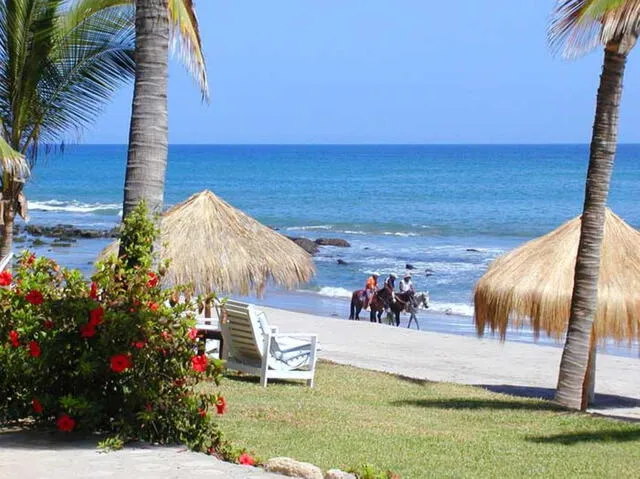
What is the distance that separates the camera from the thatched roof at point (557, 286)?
12453 mm

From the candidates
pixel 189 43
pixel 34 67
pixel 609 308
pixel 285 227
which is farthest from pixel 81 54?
pixel 285 227

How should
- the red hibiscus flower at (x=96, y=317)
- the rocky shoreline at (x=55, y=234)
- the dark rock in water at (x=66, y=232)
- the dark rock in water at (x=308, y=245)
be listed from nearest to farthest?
the red hibiscus flower at (x=96, y=317) < the rocky shoreline at (x=55, y=234) < the dark rock in water at (x=308, y=245) < the dark rock in water at (x=66, y=232)

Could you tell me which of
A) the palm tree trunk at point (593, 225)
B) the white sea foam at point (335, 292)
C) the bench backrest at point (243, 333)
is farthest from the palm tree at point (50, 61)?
the white sea foam at point (335, 292)

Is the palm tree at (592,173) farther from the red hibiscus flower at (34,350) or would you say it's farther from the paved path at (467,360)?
the red hibiscus flower at (34,350)

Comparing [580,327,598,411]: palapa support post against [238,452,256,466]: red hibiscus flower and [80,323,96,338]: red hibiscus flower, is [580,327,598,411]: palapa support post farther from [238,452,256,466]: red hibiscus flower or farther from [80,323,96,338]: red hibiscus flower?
[80,323,96,338]: red hibiscus flower

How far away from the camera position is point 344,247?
154ft

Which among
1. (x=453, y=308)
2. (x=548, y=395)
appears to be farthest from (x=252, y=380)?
(x=453, y=308)

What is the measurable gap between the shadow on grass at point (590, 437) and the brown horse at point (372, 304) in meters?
16.4

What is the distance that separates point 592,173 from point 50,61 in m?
6.15

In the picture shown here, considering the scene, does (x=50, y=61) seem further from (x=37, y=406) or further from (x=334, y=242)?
(x=334, y=242)

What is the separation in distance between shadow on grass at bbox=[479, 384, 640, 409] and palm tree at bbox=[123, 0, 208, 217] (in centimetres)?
800

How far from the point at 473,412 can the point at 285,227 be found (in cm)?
4773

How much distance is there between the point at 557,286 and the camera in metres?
12.7

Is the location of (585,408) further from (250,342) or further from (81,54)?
(81,54)
